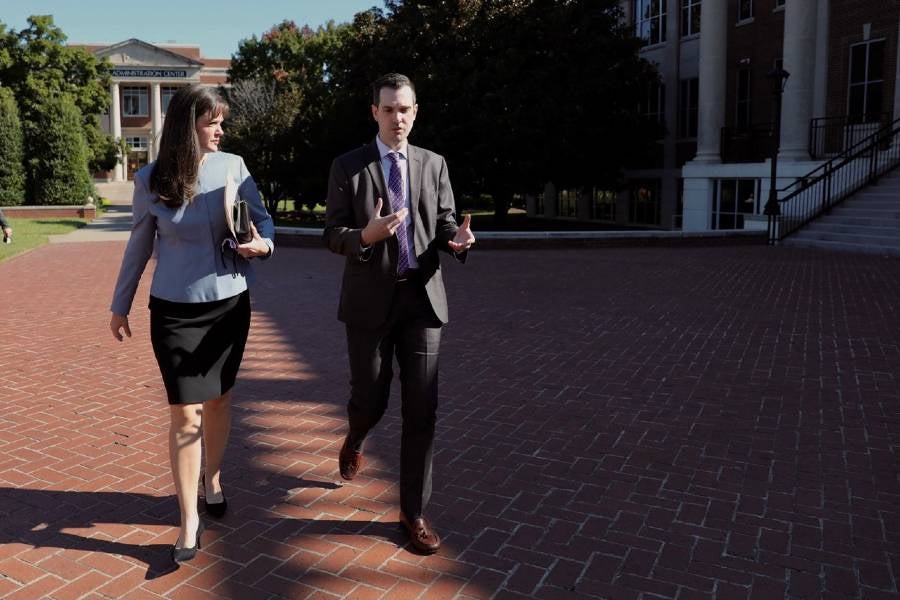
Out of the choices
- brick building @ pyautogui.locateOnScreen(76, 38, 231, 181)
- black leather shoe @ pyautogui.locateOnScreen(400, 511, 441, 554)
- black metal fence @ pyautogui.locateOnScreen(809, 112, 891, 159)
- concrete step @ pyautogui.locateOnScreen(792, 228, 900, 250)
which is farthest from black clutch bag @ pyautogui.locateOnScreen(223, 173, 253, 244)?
brick building @ pyautogui.locateOnScreen(76, 38, 231, 181)

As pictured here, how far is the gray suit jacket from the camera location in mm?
3525

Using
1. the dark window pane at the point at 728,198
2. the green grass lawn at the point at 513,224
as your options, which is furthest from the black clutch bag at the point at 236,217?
the green grass lawn at the point at 513,224

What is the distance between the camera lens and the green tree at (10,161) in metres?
34.2

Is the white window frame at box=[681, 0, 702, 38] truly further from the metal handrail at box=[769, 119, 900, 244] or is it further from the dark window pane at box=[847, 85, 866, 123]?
the metal handrail at box=[769, 119, 900, 244]

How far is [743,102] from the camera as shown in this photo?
2633 cm

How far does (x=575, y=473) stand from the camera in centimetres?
460

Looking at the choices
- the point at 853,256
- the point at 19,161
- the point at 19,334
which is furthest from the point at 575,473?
the point at 19,161

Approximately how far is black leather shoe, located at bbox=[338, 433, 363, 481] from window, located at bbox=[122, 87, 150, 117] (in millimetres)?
93928

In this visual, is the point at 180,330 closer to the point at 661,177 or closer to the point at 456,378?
the point at 456,378

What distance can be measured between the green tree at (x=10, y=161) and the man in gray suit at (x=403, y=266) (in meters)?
Answer: 35.7

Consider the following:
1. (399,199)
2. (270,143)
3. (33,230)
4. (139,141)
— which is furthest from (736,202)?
(139,141)

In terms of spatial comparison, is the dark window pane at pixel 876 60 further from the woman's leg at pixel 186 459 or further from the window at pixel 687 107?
the woman's leg at pixel 186 459

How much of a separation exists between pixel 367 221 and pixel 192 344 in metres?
0.90

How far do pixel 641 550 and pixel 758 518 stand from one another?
73 cm
